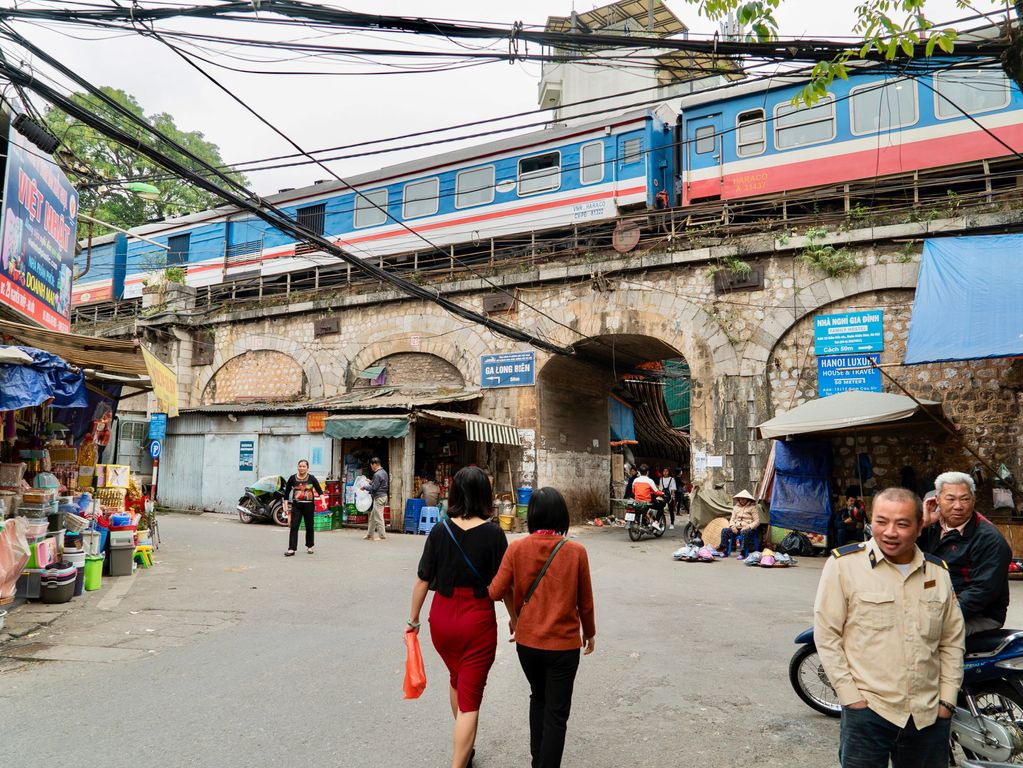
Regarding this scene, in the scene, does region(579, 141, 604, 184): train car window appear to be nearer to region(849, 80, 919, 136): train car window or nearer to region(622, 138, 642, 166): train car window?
region(622, 138, 642, 166): train car window

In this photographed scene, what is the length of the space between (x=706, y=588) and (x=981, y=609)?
6.20m

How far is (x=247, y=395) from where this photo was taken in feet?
73.6

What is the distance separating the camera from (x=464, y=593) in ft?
12.0

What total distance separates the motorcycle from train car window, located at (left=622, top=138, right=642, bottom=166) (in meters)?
15.2

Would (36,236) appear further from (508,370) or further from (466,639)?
(508,370)

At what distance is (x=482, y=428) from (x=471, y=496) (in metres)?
12.4

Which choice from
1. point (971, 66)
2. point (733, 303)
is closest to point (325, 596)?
point (971, 66)

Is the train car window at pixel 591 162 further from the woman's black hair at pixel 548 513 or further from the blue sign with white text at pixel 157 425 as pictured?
the woman's black hair at pixel 548 513

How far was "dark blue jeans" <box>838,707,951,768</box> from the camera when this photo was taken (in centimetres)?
257

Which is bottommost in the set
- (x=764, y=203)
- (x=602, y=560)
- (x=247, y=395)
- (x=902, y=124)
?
(x=602, y=560)

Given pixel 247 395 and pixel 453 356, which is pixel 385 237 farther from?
pixel 247 395

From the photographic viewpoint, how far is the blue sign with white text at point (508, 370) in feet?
58.7

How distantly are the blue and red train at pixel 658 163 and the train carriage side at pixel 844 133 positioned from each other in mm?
24

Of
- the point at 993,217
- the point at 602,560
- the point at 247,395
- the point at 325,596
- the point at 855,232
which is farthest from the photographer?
the point at 247,395
